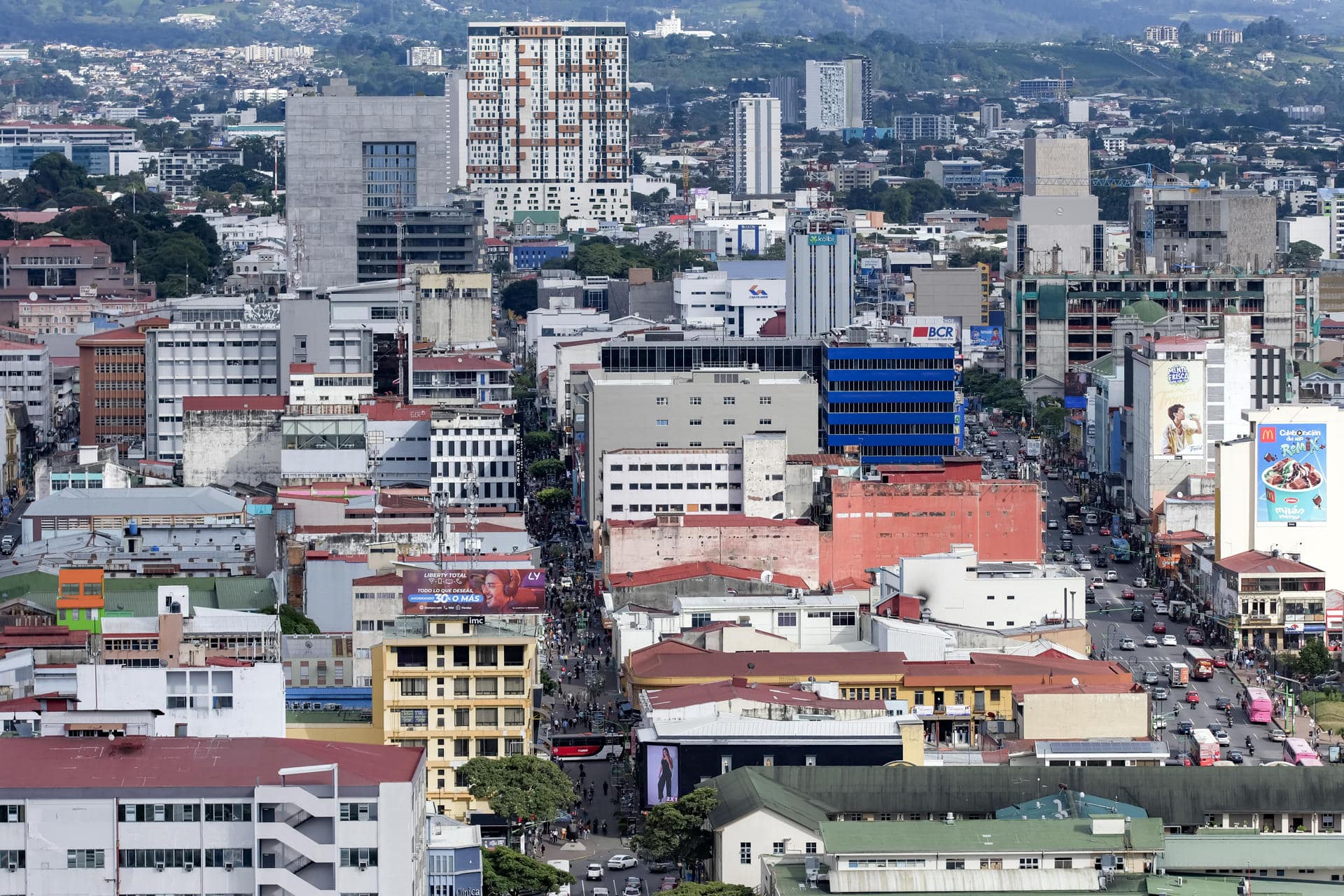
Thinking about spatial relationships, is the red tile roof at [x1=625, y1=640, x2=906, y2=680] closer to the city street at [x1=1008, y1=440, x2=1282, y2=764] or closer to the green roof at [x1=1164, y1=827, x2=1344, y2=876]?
the city street at [x1=1008, y1=440, x2=1282, y2=764]

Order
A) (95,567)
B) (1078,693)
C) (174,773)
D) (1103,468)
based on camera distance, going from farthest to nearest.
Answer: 1. (1103,468)
2. (95,567)
3. (1078,693)
4. (174,773)

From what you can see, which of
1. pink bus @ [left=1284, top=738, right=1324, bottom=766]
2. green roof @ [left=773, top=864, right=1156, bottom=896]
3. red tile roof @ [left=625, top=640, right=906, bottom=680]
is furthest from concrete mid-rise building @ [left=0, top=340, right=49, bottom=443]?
green roof @ [left=773, top=864, right=1156, bottom=896]

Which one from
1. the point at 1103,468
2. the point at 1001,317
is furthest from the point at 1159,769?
the point at 1001,317

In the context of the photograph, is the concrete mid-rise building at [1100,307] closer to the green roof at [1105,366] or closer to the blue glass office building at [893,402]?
the green roof at [1105,366]

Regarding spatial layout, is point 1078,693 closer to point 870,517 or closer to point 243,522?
point 870,517

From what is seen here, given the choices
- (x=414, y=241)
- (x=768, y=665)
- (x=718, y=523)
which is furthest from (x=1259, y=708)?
(x=414, y=241)

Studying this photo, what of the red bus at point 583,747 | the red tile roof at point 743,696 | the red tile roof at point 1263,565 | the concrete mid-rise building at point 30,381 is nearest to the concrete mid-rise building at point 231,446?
the concrete mid-rise building at point 30,381
